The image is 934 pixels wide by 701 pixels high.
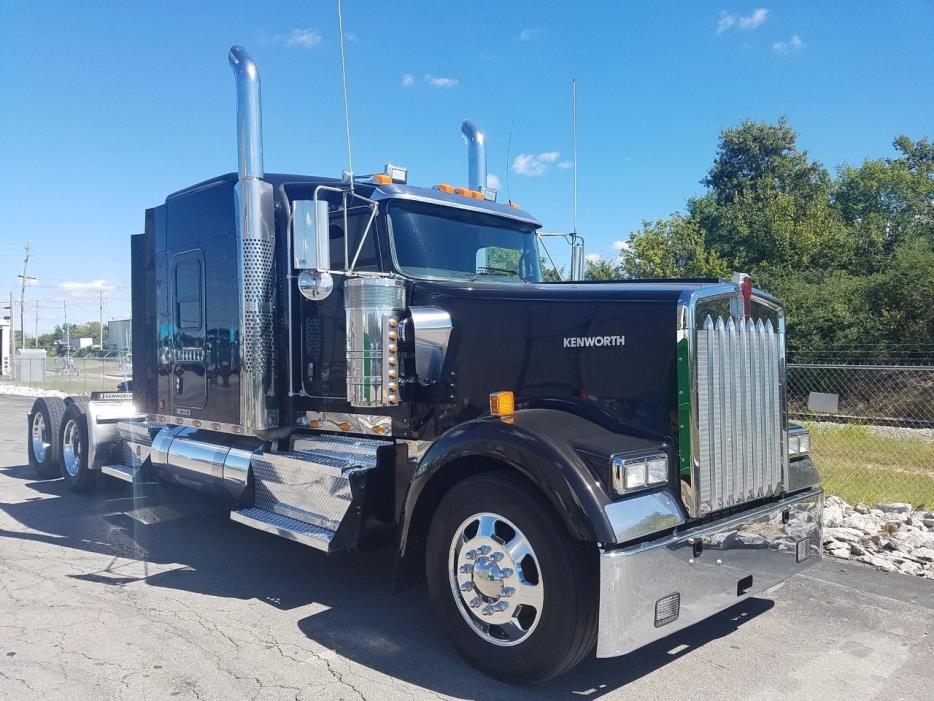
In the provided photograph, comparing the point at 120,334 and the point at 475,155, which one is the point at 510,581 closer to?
the point at 475,155

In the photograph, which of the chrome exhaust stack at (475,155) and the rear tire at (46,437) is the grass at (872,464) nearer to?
the chrome exhaust stack at (475,155)

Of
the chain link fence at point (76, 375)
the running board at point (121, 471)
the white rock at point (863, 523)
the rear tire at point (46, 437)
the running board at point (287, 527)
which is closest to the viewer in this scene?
the running board at point (287, 527)

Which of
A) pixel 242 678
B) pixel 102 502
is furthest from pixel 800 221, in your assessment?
pixel 242 678

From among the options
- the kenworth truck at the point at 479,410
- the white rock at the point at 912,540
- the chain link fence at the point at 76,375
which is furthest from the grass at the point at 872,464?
the chain link fence at the point at 76,375

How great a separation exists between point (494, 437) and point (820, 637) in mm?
2291

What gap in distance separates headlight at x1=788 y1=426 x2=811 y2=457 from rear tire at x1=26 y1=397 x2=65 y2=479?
7.89m

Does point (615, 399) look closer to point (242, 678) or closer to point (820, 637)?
point (820, 637)

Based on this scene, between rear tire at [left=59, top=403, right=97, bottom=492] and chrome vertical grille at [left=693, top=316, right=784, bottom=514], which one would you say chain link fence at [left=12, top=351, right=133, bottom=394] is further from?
chrome vertical grille at [left=693, top=316, right=784, bottom=514]

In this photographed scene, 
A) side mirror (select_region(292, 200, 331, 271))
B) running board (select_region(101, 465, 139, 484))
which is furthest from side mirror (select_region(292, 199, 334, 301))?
running board (select_region(101, 465, 139, 484))

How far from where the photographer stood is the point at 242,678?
3.76 meters

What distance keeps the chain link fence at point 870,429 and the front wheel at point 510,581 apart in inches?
166

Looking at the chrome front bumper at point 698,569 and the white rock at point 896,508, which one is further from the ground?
the chrome front bumper at point 698,569

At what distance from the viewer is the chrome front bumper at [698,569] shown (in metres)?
3.25

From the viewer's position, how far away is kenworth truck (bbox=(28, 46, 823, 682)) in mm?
3475
